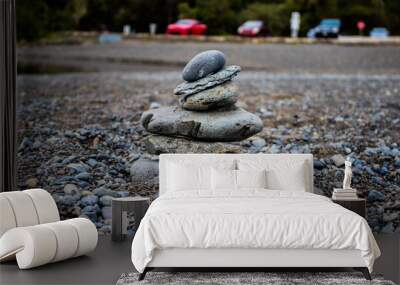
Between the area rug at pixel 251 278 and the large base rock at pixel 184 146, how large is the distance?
2.38 metres

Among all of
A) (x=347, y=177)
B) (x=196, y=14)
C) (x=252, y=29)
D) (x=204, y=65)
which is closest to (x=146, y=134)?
(x=204, y=65)

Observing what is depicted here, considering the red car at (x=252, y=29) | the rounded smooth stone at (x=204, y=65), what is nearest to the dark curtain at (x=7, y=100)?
the rounded smooth stone at (x=204, y=65)

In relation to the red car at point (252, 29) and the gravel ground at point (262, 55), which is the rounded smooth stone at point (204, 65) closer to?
the gravel ground at point (262, 55)

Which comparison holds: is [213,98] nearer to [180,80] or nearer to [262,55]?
[180,80]

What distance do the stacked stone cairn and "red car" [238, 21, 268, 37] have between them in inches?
19.3

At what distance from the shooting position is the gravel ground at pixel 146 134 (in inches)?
320

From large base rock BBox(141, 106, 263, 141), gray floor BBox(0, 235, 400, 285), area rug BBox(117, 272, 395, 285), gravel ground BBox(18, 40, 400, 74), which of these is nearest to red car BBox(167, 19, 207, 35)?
gravel ground BBox(18, 40, 400, 74)

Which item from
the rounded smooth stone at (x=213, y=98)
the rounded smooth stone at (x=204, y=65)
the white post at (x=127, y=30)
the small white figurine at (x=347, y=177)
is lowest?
the small white figurine at (x=347, y=177)

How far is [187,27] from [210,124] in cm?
123

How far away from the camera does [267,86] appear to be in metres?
8.37

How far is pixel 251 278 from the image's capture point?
5660mm

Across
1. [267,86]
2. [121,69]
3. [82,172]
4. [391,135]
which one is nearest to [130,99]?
[121,69]

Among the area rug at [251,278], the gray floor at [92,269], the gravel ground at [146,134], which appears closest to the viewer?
the area rug at [251,278]

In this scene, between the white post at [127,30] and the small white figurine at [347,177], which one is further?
the white post at [127,30]
